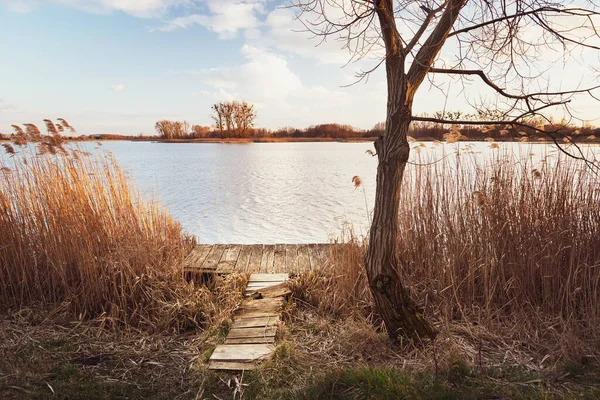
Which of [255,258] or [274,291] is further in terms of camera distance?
[255,258]

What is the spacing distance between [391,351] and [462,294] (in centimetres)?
88

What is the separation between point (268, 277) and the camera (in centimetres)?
356

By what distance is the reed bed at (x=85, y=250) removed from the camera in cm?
307

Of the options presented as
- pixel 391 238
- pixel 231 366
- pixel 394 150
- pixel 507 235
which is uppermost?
pixel 394 150

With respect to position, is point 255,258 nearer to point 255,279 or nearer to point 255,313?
point 255,279

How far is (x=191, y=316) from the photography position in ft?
9.87

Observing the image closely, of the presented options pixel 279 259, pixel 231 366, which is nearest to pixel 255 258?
pixel 279 259

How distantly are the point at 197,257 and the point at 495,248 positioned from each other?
2.64 metres

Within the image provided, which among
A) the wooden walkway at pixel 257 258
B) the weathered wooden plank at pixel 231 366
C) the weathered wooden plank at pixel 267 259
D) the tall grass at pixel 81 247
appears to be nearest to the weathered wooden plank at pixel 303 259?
the wooden walkway at pixel 257 258

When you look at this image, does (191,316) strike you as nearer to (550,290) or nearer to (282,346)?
(282,346)

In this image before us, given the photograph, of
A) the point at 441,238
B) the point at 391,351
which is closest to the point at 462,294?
the point at 441,238

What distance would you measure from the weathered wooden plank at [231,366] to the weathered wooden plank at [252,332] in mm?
288

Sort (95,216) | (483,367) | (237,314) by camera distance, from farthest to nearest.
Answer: (95,216) → (237,314) → (483,367)

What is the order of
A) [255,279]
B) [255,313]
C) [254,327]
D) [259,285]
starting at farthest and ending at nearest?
[255,279] → [259,285] → [255,313] → [254,327]
